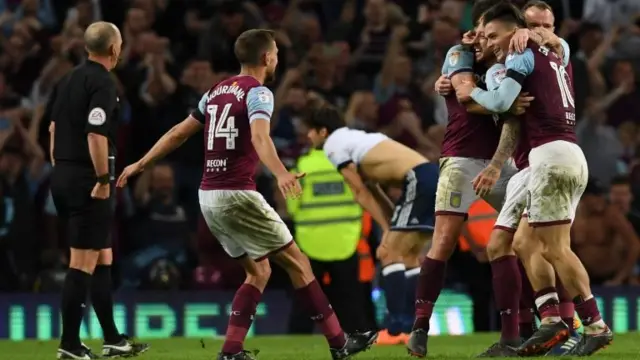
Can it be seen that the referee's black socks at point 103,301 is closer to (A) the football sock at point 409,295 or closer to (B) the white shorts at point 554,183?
(A) the football sock at point 409,295

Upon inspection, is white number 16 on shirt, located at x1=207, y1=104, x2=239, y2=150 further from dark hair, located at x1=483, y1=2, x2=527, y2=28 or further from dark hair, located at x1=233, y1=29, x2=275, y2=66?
dark hair, located at x1=483, y1=2, x2=527, y2=28

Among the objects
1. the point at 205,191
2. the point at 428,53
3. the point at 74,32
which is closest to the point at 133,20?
the point at 74,32

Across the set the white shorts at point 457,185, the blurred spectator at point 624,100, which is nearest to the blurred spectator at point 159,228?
the blurred spectator at point 624,100

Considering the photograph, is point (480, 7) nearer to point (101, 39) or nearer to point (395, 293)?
point (101, 39)

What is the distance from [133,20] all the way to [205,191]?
8.50 metres

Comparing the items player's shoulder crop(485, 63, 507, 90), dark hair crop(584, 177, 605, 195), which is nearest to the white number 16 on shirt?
player's shoulder crop(485, 63, 507, 90)

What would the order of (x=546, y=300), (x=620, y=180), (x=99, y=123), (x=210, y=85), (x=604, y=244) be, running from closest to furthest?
(x=546, y=300) → (x=99, y=123) → (x=604, y=244) → (x=620, y=180) → (x=210, y=85)

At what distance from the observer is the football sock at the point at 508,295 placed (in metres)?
10.5

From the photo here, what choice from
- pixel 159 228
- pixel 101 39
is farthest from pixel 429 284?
pixel 159 228

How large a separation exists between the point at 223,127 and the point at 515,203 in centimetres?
210

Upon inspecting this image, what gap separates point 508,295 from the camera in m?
10.5

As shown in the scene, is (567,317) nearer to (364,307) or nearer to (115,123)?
(115,123)

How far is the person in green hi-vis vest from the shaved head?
12.0ft

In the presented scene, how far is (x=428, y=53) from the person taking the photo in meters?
19.0
